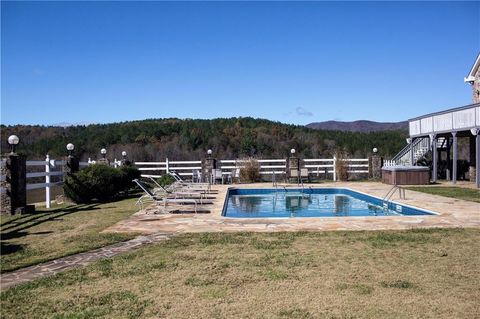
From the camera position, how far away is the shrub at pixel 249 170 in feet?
70.0

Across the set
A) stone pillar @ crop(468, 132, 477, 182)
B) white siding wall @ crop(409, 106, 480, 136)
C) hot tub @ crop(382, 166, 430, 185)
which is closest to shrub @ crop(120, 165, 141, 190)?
hot tub @ crop(382, 166, 430, 185)

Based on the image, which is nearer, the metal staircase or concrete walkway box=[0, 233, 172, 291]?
concrete walkway box=[0, 233, 172, 291]

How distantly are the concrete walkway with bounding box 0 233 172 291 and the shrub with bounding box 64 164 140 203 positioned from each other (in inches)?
263

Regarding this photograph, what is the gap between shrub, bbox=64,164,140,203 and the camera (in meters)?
13.3

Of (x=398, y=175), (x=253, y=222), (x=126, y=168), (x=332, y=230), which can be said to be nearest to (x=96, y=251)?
(x=253, y=222)

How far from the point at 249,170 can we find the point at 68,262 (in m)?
15.7

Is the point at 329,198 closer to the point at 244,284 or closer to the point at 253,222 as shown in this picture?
the point at 253,222

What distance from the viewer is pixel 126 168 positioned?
54.0ft

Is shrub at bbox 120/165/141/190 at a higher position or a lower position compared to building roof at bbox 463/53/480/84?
lower

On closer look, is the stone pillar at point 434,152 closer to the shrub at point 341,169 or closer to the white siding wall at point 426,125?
the white siding wall at point 426,125

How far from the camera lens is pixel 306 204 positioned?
13.9m

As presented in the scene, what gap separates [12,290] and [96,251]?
1.82 m

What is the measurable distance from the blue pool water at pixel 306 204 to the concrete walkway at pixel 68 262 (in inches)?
180

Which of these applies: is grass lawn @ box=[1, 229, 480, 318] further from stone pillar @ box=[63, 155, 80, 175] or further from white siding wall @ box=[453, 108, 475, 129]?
white siding wall @ box=[453, 108, 475, 129]
